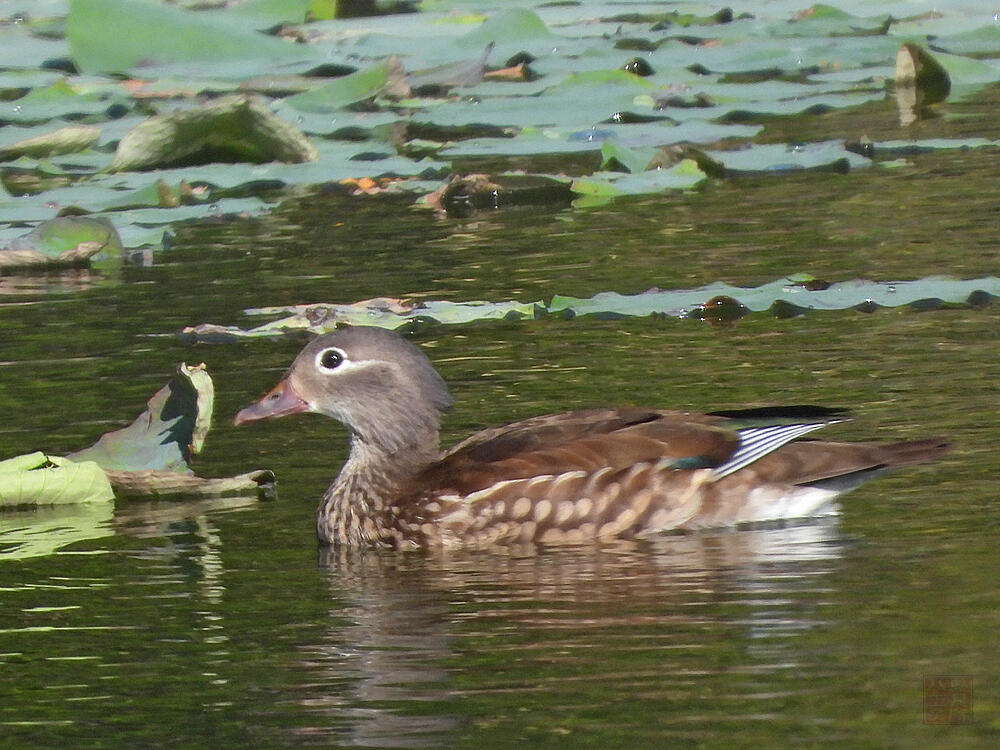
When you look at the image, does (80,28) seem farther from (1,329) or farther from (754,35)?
(1,329)

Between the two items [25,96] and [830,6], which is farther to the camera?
[830,6]

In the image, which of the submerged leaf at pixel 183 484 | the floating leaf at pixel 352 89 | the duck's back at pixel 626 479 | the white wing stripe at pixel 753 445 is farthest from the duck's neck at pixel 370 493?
the floating leaf at pixel 352 89

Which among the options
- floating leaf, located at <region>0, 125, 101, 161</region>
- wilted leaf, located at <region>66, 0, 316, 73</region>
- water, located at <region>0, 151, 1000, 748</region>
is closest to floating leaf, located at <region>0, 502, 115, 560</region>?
water, located at <region>0, 151, 1000, 748</region>

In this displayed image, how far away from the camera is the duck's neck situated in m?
7.92

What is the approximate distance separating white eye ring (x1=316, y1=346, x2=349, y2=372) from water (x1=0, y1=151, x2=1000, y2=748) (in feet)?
1.69

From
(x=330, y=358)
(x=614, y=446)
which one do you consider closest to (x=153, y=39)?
(x=330, y=358)

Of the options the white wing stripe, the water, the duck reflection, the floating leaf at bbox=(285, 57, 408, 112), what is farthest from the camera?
the floating leaf at bbox=(285, 57, 408, 112)

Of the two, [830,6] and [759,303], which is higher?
[830,6]

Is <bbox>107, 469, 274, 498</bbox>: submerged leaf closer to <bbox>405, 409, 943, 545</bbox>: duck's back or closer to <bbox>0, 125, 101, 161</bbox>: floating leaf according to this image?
<bbox>405, 409, 943, 545</bbox>: duck's back

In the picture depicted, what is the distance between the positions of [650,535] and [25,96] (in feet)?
36.8

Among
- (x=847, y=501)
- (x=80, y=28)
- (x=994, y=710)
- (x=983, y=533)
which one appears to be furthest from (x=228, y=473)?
(x=80, y=28)

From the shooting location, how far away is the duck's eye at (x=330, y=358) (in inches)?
329

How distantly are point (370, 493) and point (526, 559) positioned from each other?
83cm

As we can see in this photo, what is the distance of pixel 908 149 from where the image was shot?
14.5 m
